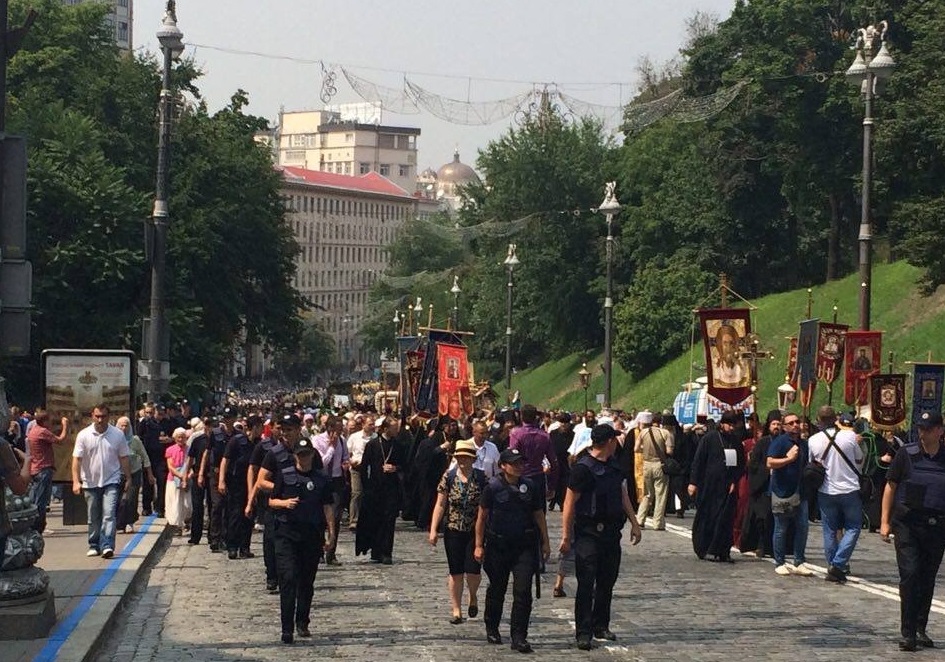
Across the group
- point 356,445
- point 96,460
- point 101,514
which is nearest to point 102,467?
point 96,460

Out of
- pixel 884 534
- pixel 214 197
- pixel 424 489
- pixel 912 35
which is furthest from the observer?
pixel 912 35

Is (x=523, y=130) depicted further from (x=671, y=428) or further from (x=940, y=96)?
(x=671, y=428)

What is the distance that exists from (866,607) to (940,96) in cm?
3382

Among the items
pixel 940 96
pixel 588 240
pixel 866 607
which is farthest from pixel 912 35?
pixel 866 607

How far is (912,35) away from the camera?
58.3 m

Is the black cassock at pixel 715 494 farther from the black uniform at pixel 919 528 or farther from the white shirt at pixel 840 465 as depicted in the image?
the black uniform at pixel 919 528

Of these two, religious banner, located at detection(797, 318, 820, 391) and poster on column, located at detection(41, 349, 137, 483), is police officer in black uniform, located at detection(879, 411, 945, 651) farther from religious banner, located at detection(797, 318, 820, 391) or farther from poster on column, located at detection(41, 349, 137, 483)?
religious banner, located at detection(797, 318, 820, 391)

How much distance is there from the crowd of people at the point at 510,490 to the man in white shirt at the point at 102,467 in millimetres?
21

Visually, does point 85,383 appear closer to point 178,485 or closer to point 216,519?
point 178,485

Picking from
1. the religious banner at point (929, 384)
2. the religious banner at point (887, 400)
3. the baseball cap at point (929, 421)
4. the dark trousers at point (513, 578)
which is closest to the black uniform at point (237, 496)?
the dark trousers at point (513, 578)

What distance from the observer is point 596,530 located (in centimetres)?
1372

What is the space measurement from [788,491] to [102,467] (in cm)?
728

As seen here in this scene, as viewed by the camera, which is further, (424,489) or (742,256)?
(742,256)

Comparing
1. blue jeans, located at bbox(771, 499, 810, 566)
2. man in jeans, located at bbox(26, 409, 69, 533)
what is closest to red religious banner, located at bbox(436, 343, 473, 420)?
man in jeans, located at bbox(26, 409, 69, 533)
